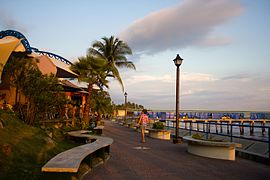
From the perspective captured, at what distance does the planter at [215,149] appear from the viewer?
809cm

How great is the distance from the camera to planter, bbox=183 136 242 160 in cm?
809

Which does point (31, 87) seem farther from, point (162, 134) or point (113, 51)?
point (113, 51)

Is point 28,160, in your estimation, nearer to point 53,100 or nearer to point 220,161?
point 220,161

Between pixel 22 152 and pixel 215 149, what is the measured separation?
6061mm

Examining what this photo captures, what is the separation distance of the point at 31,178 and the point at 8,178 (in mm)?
421

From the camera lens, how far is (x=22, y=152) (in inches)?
254

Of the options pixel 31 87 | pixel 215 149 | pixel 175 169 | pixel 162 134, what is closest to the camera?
pixel 175 169

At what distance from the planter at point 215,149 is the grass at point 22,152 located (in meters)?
4.95

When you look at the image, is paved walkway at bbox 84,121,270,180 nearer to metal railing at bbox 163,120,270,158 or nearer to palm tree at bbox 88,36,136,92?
metal railing at bbox 163,120,270,158

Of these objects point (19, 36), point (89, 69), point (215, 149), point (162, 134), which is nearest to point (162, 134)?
point (162, 134)

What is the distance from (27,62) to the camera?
12.3 metres

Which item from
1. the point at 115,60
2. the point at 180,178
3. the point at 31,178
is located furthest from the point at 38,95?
the point at 115,60

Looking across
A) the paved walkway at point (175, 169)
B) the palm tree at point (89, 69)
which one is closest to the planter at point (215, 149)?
the paved walkway at point (175, 169)

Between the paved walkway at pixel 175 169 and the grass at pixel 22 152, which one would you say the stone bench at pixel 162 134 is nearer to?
the paved walkway at pixel 175 169
